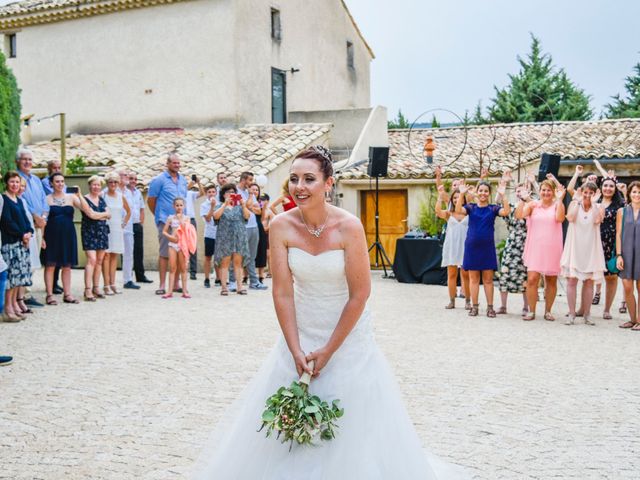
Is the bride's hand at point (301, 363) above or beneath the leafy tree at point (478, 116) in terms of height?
beneath

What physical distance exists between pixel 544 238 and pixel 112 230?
287 inches

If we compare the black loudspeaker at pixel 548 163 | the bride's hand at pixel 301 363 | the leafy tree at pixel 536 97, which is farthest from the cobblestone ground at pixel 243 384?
the leafy tree at pixel 536 97

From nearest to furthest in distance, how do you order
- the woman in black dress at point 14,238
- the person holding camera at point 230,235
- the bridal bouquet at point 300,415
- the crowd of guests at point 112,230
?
1. the bridal bouquet at point 300,415
2. the woman in black dress at point 14,238
3. the crowd of guests at point 112,230
4. the person holding camera at point 230,235

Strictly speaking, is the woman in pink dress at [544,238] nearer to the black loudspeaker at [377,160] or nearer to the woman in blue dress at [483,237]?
the woman in blue dress at [483,237]

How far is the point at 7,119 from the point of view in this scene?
37.4ft

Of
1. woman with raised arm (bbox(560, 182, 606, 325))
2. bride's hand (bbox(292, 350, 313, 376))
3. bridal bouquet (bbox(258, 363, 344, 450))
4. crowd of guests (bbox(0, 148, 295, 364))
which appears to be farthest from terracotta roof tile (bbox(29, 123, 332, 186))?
bridal bouquet (bbox(258, 363, 344, 450))

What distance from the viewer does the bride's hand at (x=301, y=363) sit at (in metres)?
3.57

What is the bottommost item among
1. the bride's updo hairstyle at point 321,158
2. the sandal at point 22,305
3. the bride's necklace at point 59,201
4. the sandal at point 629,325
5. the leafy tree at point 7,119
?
the sandal at point 629,325

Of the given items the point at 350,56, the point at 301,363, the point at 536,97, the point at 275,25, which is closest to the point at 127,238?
the point at 301,363

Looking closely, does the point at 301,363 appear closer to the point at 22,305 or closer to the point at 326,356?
the point at 326,356

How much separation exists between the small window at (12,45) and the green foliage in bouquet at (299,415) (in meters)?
26.1

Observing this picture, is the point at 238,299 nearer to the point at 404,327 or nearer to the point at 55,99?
the point at 404,327

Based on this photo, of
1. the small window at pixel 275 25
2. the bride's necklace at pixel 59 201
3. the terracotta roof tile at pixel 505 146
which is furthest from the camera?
the small window at pixel 275 25

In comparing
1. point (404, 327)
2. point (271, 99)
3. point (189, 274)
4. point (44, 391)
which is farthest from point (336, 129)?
point (44, 391)
